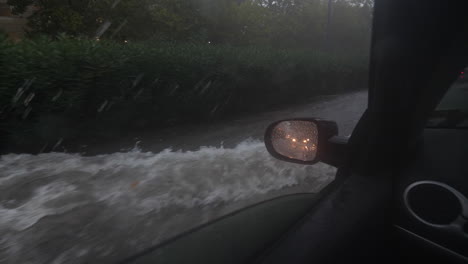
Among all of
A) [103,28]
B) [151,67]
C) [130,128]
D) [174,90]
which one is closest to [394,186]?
[151,67]

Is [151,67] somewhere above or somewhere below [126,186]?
above

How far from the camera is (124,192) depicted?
Result: 450 cm

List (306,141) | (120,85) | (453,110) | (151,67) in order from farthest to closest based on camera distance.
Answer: (151,67) < (120,85) < (306,141) < (453,110)

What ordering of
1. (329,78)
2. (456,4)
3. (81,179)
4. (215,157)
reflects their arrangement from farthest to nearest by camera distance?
1. (329,78)
2. (215,157)
3. (81,179)
4. (456,4)

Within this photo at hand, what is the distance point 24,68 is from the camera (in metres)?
5.66

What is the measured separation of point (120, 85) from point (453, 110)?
6.80 metres

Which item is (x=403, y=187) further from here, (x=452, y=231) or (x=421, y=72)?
(x=421, y=72)

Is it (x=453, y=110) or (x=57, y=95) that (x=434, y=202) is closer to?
(x=453, y=110)

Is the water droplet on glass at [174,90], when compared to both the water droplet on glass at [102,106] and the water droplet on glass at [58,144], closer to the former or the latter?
the water droplet on glass at [102,106]

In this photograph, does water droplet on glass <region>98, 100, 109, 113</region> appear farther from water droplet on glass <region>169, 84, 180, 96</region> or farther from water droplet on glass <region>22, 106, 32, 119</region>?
water droplet on glass <region>169, 84, 180, 96</region>

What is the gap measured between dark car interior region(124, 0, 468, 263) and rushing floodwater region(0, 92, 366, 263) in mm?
2193

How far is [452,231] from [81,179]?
4.91m

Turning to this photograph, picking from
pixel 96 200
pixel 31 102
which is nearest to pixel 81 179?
pixel 96 200

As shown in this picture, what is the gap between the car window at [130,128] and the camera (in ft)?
12.0
